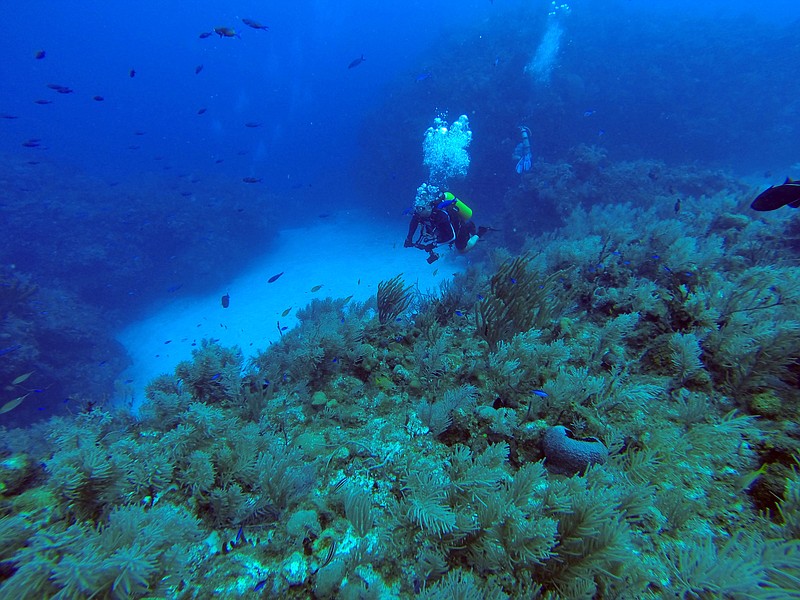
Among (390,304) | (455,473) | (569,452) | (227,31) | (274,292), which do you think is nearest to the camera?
(455,473)

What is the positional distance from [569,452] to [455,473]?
0.84m

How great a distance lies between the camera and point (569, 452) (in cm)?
240

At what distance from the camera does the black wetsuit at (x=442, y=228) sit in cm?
688

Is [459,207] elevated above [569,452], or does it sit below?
above

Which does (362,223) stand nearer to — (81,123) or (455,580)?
(455,580)

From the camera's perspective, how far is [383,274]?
17344mm

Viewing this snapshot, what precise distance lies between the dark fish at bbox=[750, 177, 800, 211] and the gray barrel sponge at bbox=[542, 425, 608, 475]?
3.24 m

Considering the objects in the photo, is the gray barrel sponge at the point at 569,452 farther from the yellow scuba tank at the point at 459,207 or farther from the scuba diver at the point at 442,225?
the yellow scuba tank at the point at 459,207

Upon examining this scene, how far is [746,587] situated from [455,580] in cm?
125

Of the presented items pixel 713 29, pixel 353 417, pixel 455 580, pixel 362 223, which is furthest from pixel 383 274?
pixel 713 29

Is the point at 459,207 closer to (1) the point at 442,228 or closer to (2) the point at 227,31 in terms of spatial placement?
(1) the point at 442,228

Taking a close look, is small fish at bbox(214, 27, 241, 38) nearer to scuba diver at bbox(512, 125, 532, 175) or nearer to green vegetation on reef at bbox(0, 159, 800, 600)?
green vegetation on reef at bbox(0, 159, 800, 600)

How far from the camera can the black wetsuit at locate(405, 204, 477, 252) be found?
6.88 meters

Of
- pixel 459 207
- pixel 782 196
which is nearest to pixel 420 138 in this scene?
pixel 459 207
